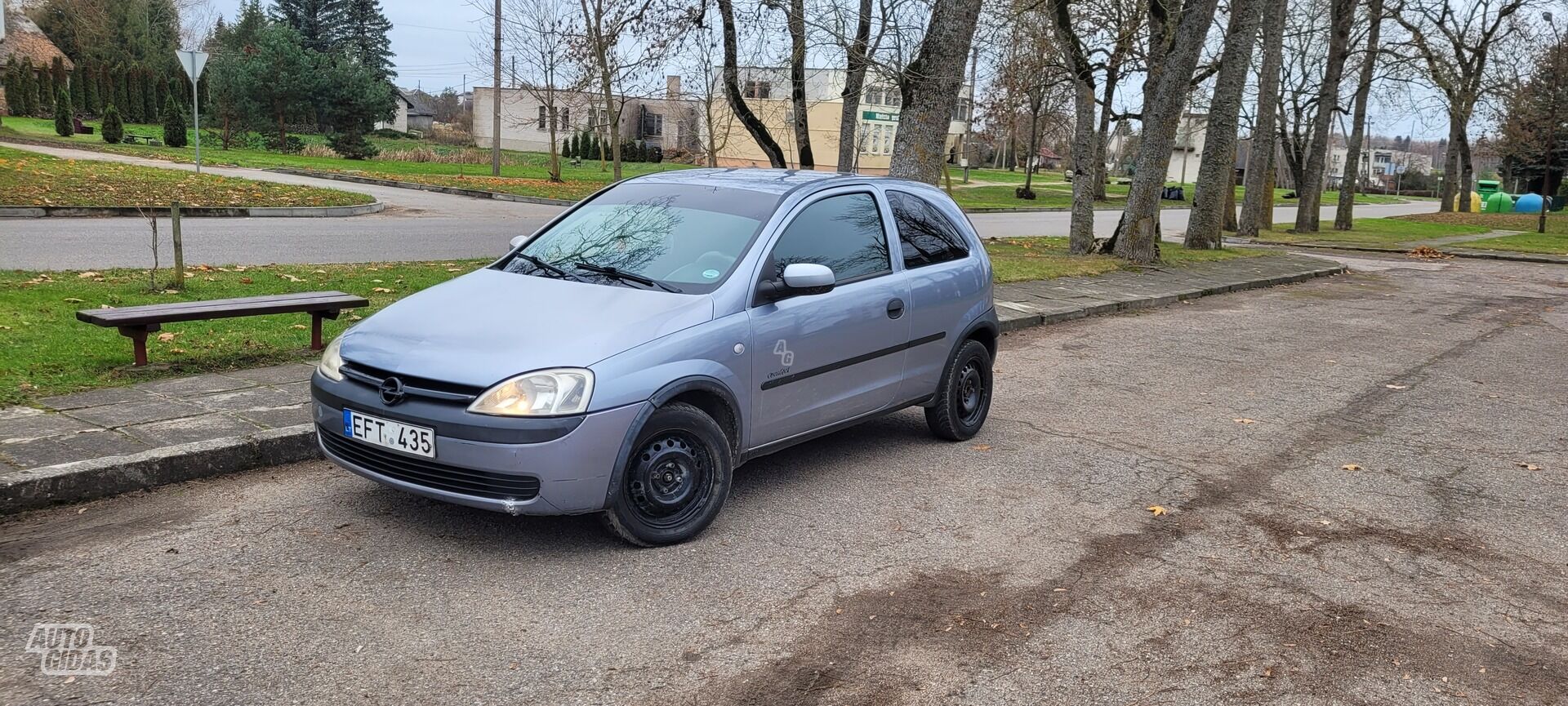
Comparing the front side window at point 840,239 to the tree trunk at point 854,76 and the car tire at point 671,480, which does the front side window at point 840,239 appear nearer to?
the car tire at point 671,480

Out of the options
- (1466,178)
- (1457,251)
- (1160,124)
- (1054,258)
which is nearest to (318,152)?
(1054,258)

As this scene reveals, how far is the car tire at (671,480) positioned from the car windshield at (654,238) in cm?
69

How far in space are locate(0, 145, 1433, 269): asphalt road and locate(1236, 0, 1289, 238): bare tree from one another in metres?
17.2

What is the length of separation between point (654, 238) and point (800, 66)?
41.6 ft

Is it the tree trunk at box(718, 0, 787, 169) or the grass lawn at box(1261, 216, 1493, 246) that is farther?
the grass lawn at box(1261, 216, 1493, 246)

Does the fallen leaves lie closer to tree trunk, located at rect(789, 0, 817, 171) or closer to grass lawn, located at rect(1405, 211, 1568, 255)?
grass lawn, located at rect(1405, 211, 1568, 255)

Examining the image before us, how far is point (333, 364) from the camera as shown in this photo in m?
5.09

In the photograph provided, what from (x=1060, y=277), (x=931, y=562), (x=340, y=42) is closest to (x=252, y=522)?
(x=931, y=562)

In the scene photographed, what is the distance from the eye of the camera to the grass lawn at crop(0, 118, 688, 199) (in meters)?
33.1

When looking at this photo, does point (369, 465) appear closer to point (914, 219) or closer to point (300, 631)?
point (300, 631)

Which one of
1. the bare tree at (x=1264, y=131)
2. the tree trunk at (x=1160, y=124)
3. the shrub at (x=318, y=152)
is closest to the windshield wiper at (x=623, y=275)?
the tree trunk at (x=1160, y=124)

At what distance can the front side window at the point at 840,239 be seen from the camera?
18.8ft

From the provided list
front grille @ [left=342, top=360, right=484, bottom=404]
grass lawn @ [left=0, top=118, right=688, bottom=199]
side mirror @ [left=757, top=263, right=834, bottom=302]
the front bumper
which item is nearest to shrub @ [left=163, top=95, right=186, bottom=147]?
grass lawn @ [left=0, top=118, right=688, bottom=199]

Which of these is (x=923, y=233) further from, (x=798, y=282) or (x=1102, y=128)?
(x=1102, y=128)
